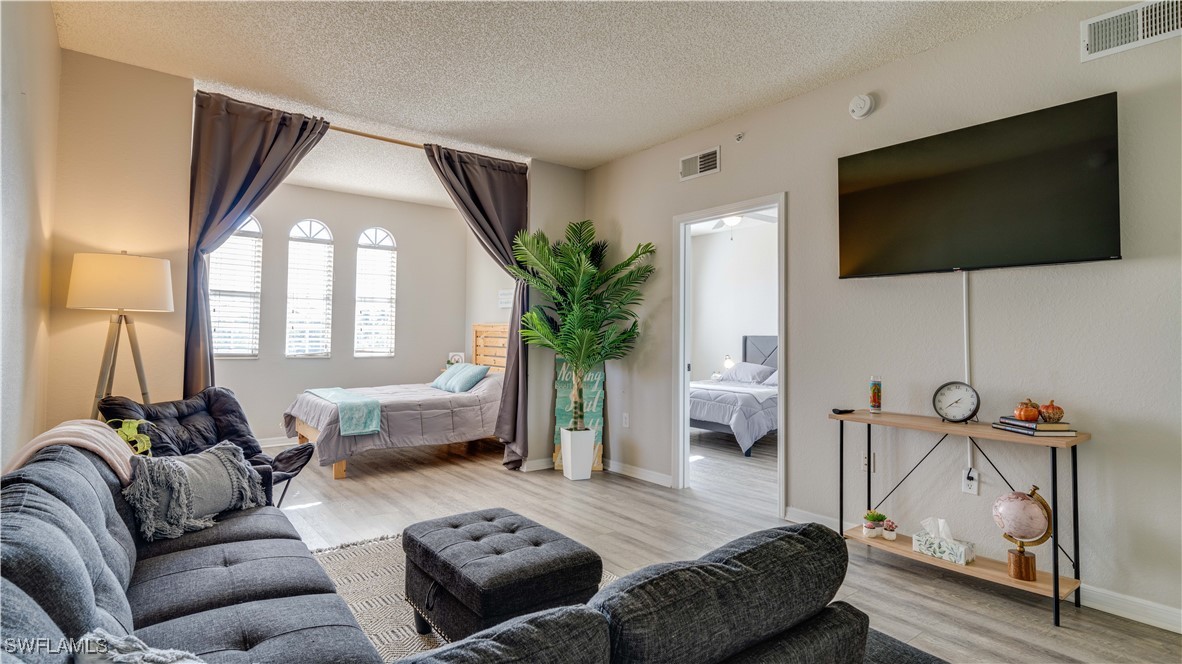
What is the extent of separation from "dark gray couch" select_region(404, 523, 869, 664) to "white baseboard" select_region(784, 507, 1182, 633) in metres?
2.44

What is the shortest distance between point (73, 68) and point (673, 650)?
14.4ft

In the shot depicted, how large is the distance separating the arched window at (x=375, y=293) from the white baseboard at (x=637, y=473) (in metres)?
3.45

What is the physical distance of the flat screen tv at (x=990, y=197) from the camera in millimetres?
2592

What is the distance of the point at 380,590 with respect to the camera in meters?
2.75

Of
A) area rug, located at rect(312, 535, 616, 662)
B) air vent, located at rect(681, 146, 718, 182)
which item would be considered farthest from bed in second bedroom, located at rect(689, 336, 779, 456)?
area rug, located at rect(312, 535, 616, 662)

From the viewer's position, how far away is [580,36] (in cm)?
309

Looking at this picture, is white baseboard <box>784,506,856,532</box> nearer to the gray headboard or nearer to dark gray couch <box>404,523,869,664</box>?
dark gray couch <box>404,523,869,664</box>

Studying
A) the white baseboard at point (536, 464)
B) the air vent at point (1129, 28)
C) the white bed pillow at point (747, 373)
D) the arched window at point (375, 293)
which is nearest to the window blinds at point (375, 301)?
the arched window at point (375, 293)

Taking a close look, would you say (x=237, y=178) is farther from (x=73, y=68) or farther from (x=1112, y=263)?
(x=1112, y=263)

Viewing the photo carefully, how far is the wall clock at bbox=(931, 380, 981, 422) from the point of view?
2.90 meters

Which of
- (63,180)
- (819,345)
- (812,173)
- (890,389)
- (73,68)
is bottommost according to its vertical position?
(890,389)

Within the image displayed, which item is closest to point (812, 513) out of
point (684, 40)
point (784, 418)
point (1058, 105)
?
point (784, 418)

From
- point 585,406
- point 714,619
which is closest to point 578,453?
point 585,406

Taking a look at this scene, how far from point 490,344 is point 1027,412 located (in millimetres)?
5535
